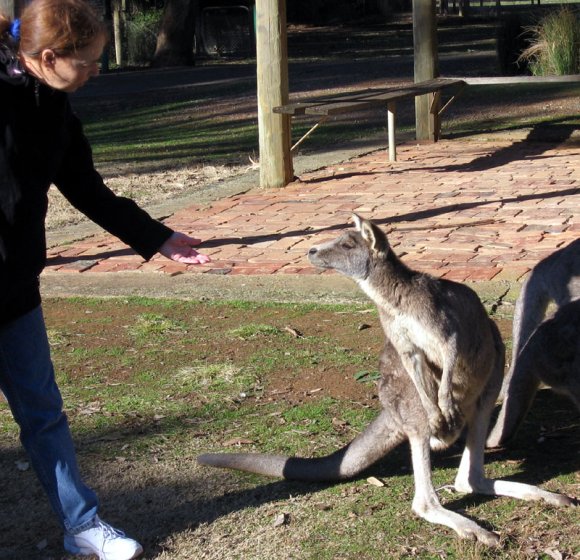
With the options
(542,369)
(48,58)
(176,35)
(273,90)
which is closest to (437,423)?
(542,369)

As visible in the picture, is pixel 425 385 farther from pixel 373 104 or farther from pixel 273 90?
pixel 373 104

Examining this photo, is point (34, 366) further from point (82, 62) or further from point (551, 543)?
point (551, 543)

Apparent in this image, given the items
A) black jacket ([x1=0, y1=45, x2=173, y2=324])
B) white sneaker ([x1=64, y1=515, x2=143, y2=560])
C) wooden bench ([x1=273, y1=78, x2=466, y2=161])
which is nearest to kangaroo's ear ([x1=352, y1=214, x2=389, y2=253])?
black jacket ([x1=0, y1=45, x2=173, y2=324])

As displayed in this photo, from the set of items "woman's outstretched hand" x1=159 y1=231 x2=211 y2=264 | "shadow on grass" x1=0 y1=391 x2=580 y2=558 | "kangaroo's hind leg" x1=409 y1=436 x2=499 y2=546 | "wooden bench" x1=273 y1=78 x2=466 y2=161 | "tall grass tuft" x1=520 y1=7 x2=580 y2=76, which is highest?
"tall grass tuft" x1=520 y1=7 x2=580 y2=76

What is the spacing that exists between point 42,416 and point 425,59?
10.1m

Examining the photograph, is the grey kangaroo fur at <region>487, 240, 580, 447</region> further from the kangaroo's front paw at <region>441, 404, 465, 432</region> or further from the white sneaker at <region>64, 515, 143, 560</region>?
the white sneaker at <region>64, 515, 143, 560</region>

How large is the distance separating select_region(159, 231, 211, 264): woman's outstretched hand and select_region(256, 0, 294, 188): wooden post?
6103mm

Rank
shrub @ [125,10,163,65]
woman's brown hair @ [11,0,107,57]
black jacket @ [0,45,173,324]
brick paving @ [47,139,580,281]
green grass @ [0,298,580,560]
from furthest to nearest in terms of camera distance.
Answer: shrub @ [125,10,163,65] → brick paving @ [47,139,580,281] → green grass @ [0,298,580,560] → black jacket @ [0,45,173,324] → woman's brown hair @ [11,0,107,57]

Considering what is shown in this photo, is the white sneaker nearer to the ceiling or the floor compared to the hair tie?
nearer to the floor

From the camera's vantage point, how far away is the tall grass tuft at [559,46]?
1403 cm

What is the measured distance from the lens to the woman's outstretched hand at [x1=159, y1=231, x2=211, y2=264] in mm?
3545

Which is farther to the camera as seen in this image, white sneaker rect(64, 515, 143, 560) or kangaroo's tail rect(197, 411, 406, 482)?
kangaroo's tail rect(197, 411, 406, 482)

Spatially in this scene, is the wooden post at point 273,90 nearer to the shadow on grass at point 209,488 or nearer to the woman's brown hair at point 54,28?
the shadow on grass at point 209,488

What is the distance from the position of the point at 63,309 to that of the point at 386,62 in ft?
52.5
